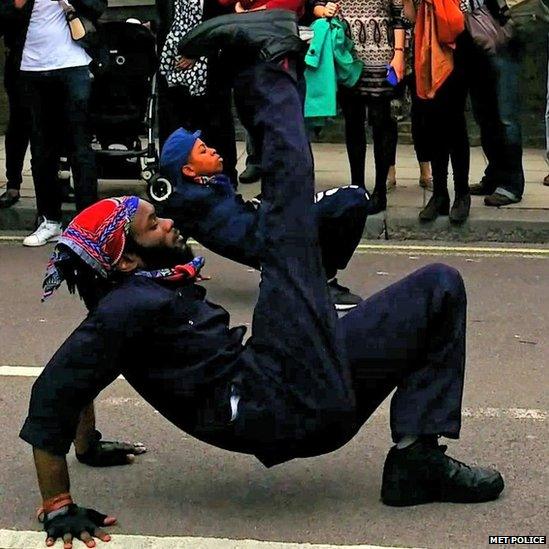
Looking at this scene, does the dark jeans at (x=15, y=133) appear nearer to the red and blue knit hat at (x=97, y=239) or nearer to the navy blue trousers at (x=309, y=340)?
the red and blue knit hat at (x=97, y=239)

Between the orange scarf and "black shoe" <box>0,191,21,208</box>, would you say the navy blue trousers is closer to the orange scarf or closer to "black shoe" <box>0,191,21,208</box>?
the orange scarf

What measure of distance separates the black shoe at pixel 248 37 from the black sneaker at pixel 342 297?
9.67 feet

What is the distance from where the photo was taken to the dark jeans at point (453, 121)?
784 cm

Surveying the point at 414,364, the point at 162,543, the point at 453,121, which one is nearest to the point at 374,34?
the point at 453,121

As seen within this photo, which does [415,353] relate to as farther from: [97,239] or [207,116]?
[207,116]

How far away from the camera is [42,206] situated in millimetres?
8133

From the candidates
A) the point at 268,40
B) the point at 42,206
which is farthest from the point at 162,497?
the point at 42,206

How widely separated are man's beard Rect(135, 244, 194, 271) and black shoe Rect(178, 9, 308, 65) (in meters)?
0.57

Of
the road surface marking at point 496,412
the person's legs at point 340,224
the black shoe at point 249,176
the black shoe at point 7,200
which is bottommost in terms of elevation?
the black shoe at point 249,176

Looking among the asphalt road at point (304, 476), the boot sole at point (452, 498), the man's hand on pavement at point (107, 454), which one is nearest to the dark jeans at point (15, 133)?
the asphalt road at point (304, 476)

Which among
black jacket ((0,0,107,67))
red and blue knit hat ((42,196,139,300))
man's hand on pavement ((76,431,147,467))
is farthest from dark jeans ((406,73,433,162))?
red and blue knit hat ((42,196,139,300))

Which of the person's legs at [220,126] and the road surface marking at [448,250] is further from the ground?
the person's legs at [220,126]

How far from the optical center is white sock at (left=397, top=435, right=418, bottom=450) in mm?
3855

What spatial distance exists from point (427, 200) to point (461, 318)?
504 cm
